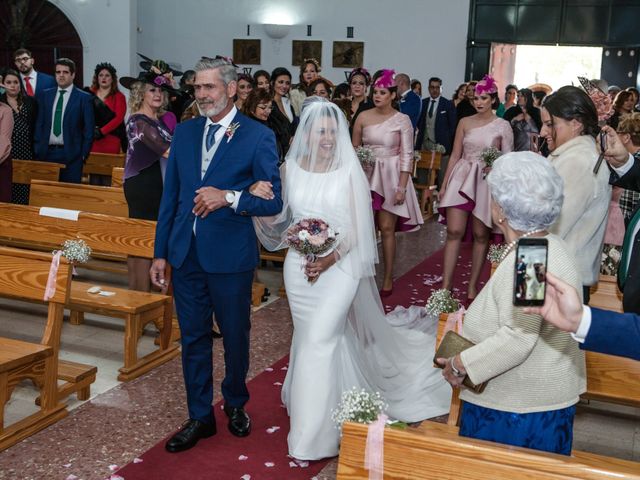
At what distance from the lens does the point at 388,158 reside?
726cm

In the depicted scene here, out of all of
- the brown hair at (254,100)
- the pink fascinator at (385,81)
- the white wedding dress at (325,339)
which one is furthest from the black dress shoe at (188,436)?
the pink fascinator at (385,81)

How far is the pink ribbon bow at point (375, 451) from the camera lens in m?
2.21

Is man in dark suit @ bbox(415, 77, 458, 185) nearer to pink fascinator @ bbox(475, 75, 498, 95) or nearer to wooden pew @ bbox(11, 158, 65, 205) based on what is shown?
pink fascinator @ bbox(475, 75, 498, 95)

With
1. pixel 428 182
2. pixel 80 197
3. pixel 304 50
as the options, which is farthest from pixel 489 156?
pixel 304 50

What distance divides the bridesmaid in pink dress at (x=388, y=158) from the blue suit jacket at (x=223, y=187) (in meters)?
3.34

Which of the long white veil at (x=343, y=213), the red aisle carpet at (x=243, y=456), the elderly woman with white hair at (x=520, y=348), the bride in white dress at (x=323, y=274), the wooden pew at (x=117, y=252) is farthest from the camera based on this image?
the wooden pew at (x=117, y=252)

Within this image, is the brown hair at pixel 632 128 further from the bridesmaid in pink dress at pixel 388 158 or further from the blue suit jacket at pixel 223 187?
the blue suit jacket at pixel 223 187

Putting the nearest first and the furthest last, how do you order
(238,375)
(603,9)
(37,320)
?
(238,375) → (37,320) → (603,9)

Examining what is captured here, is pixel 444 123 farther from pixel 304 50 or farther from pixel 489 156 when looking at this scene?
pixel 489 156

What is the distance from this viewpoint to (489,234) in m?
7.16

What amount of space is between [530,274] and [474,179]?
5050 mm

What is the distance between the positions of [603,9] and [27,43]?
13.1 metres

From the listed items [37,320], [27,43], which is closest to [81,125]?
[37,320]

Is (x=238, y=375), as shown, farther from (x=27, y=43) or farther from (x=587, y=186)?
(x=27, y=43)
